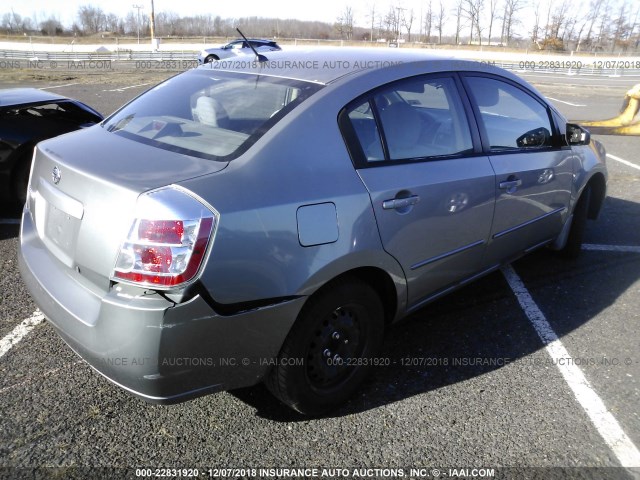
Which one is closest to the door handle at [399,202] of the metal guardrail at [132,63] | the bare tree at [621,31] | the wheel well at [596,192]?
the wheel well at [596,192]

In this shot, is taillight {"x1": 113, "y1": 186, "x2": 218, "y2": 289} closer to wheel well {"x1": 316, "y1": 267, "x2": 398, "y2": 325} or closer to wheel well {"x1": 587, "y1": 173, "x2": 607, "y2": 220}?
wheel well {"x1": 316, "y1": 267, "x2": 398, "y2": 325}

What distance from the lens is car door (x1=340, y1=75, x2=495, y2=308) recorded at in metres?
2.49

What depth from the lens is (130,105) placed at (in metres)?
3.02

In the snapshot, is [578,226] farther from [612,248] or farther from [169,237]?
[169,237]

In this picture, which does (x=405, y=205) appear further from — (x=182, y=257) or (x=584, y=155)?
(x=584, y=155)

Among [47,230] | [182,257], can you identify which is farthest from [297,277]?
[47,230]

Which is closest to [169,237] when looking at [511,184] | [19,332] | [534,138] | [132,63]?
[19,332]

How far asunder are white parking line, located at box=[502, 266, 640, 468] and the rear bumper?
1.67 meters

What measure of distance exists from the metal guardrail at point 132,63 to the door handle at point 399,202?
25187mm

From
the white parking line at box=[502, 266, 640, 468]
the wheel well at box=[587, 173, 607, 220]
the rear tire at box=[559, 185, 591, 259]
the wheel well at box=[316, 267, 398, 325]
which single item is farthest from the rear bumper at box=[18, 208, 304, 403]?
the wheel well at box=[587, 173, 607, 220]

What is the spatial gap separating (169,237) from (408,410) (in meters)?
1.53

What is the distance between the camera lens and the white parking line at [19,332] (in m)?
2.99

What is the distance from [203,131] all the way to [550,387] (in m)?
2.33

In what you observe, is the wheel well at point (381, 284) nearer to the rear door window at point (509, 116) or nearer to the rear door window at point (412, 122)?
the rear door window at point (412, 122)
